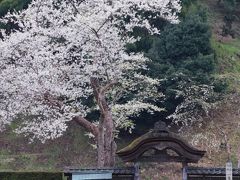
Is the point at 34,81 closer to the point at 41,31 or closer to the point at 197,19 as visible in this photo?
the point at 41,31

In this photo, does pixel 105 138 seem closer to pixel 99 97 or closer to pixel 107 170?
pixel 99 97

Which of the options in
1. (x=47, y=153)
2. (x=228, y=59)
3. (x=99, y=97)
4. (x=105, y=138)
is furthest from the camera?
(x=228, y=59)

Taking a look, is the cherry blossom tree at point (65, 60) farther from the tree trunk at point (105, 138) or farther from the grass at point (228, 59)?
the grass at point (228, 59)

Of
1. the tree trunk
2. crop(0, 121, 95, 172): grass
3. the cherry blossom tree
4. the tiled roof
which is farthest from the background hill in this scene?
the tiled roof

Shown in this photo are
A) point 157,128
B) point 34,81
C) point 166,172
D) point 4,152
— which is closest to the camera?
point 157,128

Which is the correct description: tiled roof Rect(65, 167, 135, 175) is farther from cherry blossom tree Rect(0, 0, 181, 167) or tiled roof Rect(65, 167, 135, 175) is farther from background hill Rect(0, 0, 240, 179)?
background hill Rect(0, 0, 240, 179)

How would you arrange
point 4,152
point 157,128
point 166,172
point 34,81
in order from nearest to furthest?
point 157,128
point 34,81
point 166,172
point 4,152

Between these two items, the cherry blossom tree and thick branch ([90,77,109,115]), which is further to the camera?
thick branch ([90,77,109,115])

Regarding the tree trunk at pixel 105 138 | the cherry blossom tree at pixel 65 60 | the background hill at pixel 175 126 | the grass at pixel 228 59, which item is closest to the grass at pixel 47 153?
the background hill at pixel 175 126

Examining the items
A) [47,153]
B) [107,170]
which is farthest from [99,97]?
[47,153]

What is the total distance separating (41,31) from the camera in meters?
16.1

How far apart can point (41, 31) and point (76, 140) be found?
8787 mm

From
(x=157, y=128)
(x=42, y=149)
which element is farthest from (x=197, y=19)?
(x=157, y=128)

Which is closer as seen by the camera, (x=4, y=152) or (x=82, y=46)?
(x=82, y=46)
